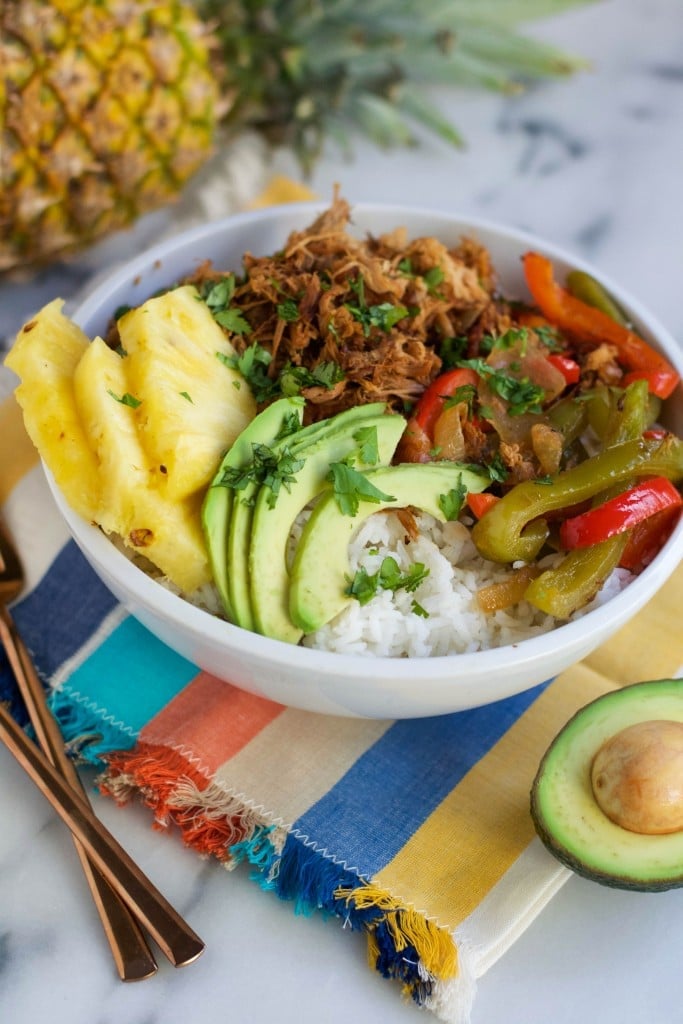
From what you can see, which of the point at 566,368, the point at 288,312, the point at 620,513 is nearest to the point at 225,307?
the point at 288,312

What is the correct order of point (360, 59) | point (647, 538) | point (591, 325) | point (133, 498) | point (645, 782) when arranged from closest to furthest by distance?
point (645, 782) → point (133, 498) → point (647, 538) → point (591, 325) → point (360, 59)

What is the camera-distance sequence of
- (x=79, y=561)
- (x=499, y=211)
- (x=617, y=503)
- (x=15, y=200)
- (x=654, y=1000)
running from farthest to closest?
(x=499, y=211)
(x=15, y=200)
(x=79, y=561)
(x=617, y=503)
(x=654, y=1000)

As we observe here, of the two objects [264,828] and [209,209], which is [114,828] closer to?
[264,828]

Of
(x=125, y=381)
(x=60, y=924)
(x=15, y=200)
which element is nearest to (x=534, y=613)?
(x=125, y=381)

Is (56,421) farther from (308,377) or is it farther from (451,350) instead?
(451,350)

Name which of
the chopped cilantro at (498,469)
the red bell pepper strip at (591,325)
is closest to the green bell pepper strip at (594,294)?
the red bell pepper strip at (591,325)
